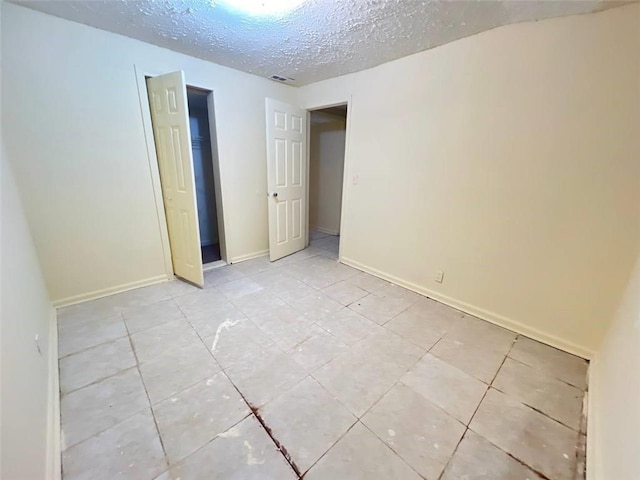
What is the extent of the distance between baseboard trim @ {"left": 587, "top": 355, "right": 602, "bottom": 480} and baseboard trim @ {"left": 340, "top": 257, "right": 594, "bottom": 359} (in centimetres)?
12

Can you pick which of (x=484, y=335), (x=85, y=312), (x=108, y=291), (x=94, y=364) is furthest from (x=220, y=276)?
(x=484, y=335)

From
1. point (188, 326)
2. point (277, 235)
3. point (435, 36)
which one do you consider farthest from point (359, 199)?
point (188, 326)

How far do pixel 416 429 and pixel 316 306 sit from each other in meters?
1.23

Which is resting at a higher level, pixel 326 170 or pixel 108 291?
pixel 326 170

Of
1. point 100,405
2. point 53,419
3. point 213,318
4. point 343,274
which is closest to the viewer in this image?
point 53,419

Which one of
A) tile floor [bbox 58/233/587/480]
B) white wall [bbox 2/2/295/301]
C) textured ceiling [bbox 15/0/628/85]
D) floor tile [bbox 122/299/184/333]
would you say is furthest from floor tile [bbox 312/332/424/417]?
textured ceiling [bbox 15/0/628/85]

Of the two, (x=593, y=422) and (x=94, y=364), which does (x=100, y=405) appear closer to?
(x=94, y=364)

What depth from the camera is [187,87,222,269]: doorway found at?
3.49 m

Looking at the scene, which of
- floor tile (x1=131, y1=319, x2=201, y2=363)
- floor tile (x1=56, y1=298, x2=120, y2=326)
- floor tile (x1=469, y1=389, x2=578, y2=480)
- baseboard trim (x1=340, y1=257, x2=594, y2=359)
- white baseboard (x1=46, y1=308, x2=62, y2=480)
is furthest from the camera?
floor tile (x1=56, y1=298, x2=120, y2=326)

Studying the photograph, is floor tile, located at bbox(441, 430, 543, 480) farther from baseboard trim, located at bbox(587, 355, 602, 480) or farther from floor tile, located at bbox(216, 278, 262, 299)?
floor tile, located at bbox(216, 278, 262, 299)

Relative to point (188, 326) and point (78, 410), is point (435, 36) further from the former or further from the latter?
point (78, 410)

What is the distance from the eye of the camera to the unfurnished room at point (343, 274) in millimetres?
1203

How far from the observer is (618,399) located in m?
1.15

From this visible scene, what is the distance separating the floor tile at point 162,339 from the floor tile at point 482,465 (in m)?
1.68
